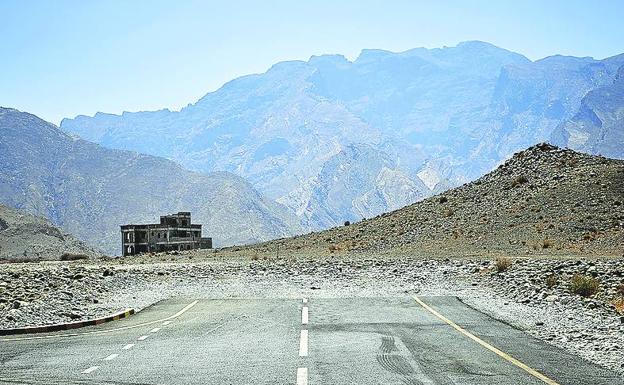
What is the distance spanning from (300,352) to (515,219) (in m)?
51.4

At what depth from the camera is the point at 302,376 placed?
42.1 ft

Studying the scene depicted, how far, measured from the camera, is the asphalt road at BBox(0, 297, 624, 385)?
12.9 meters

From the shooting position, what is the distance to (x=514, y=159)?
84.6 m

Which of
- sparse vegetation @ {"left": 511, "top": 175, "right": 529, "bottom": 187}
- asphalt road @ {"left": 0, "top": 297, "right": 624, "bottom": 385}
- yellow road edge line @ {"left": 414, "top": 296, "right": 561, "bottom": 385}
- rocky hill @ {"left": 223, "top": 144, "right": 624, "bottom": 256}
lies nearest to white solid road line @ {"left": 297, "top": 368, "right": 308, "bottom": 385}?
asphalt road @ {"left": 0, "top": 297, "right": 624, "bottom": 385}

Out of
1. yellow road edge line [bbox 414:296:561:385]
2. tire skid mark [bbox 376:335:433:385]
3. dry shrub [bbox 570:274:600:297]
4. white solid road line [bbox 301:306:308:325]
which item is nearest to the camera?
tire skid mark [bbox 376:335:433:385]

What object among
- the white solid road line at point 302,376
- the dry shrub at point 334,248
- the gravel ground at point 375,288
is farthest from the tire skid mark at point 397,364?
the dry shrub at point 334,248

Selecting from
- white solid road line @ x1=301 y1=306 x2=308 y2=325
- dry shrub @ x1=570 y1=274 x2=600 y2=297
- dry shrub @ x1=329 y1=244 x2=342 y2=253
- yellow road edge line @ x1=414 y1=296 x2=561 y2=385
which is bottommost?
yellow road edge line @ x1=414 y1=296 x2=561 y2=385

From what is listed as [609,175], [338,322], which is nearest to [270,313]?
[338,322]

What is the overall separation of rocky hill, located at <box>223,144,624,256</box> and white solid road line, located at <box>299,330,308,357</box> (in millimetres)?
36844

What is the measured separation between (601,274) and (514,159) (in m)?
53.8

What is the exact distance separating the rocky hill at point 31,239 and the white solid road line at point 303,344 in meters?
120

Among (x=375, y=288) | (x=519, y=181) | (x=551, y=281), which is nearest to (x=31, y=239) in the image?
(x=519, y=181)

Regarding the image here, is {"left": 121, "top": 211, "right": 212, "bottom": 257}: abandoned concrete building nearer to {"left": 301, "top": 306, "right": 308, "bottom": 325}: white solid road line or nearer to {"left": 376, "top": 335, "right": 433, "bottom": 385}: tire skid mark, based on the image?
{"left": 301, "top": 306, "right": 308, "bottom": 325}: white solid road line

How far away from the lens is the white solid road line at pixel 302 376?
12281mm
